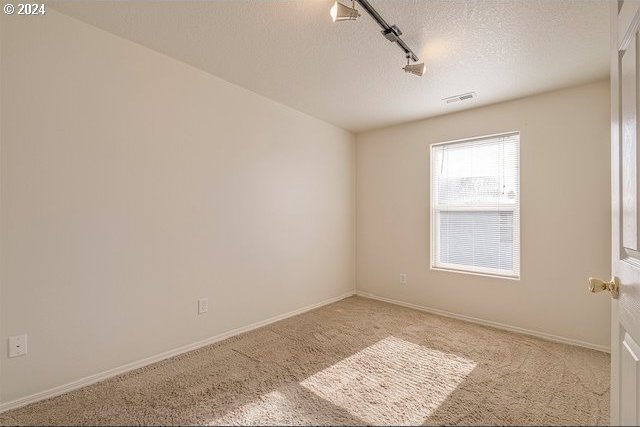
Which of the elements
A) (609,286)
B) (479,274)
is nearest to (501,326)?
(479,274)

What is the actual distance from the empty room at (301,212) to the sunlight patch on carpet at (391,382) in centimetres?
2

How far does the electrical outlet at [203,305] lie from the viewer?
2.61 meters

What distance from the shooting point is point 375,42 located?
2.15 m

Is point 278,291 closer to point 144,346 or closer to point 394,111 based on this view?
point 144,346

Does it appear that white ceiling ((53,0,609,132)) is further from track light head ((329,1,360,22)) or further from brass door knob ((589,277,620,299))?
brass door knob ((589,277,620,299))

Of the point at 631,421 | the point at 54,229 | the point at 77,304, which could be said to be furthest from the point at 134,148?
the point at 631,421

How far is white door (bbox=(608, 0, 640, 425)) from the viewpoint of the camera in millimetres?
866

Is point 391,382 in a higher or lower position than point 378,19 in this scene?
lower

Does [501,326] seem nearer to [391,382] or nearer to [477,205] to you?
[477,205]

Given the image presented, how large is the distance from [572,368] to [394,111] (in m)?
2.78

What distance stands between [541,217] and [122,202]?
358 centimetres

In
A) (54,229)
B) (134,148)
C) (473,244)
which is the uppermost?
(134,148)

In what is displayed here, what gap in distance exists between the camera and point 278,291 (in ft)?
10.8

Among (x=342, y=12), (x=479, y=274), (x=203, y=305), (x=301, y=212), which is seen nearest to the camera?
(x=342, y=12)
